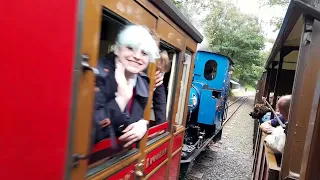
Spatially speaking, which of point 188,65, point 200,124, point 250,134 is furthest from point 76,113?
point 250,134

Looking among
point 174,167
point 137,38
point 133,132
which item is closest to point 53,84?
point 137,38

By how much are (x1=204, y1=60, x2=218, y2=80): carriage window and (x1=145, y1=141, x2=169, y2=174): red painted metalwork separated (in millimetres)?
4794

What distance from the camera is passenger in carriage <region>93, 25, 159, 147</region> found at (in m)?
1.61

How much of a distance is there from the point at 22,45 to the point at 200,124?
694cm

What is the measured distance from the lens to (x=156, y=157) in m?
2.71

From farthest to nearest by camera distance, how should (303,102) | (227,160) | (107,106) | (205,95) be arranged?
(227,160) < (205,95) < (303,102) < (107,106)

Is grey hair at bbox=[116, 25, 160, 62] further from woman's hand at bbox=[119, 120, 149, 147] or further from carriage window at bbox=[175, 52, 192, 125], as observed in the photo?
carriage window at bbox=[175, 52, 192, 125]

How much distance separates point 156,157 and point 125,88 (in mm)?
1124

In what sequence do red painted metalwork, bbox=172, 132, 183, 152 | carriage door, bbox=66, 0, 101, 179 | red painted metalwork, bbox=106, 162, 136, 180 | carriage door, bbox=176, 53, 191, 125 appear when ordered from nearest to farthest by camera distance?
1. carriage door, bbox=66, 0, 101, 179
2. red painted metalwork, bbox=106, 162, 136, 180
3. red painted metalwork, bbox=172, 132, 183, 152
4. carriage door, bbox=176, 53, 191, 125

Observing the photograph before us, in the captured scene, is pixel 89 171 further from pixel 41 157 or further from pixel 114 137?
pixel 41 157

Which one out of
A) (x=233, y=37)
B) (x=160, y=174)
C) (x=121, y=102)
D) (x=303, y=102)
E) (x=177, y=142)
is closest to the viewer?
(x=121, y=102)

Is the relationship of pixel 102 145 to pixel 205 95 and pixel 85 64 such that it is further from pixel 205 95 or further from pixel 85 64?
pixel 205 95

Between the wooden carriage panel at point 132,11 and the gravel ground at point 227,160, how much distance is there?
15.0 ft

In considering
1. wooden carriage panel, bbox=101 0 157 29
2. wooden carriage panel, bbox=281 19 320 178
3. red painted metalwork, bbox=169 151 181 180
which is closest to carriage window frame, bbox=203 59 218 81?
red painted metalwork, bbox=169 151 181 180
